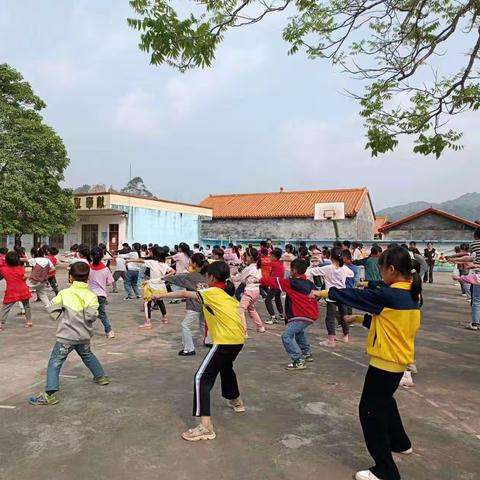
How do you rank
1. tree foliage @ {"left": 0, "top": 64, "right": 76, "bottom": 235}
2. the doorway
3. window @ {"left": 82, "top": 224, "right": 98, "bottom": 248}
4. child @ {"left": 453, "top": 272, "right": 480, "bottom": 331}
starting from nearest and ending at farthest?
child @ {"left": 453, "top": 272, "right": 480, "bottom": 331}, tree foliage @ {"left": 0, "top": 64, "right": 76, "bottom": 235}, the doorway, window @ {"left": 82, "top": 224, "right": 98, "bottom": 248}

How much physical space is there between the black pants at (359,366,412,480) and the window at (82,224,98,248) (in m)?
27.0

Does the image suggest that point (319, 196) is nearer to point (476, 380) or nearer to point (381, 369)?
point (476, 380)

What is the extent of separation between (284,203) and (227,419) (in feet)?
107

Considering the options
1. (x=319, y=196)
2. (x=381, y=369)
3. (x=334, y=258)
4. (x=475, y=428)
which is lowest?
(x=475, y=428)

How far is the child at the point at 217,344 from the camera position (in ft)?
12.5

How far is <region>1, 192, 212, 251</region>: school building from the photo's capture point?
87.5 feet

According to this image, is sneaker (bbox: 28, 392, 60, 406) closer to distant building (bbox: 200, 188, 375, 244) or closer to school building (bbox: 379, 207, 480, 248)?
distant building (bbox: 200, 188, 375, 244)

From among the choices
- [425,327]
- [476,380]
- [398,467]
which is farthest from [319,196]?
[398,467]

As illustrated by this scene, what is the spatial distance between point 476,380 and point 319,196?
102ft

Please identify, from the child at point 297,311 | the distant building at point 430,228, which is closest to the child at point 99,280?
the child at point 297,311

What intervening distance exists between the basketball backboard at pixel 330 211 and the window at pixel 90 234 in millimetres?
14812

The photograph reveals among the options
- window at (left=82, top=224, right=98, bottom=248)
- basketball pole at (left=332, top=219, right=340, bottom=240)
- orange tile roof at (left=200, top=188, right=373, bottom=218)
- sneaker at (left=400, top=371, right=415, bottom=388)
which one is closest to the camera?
sneaker at (left=400, top=371, right=415, bottom=388)

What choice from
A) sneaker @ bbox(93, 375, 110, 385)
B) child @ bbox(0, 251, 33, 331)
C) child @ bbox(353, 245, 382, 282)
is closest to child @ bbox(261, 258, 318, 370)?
sneaker @ bbox(93, 375, 110, 385)

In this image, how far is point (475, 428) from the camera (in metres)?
4.18
